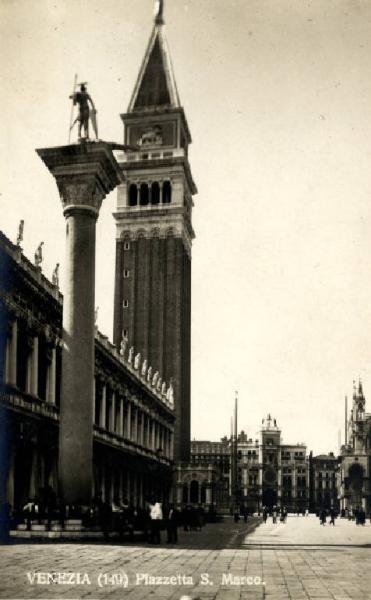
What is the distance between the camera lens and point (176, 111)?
303 ft

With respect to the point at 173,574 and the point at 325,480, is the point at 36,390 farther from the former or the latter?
the point at 325,480

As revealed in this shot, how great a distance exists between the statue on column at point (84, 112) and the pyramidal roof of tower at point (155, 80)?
67.8 meters

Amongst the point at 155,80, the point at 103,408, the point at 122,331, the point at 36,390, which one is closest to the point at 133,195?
the point at 155,80

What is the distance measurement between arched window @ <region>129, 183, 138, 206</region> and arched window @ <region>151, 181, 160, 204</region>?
5.42 ft

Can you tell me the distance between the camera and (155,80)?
9450 cm

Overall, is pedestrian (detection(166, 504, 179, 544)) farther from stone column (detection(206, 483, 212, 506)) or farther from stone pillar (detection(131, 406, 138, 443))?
stone column (detection(206, 483, 212, 506))

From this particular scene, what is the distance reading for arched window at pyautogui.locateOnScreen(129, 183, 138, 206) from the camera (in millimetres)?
89838

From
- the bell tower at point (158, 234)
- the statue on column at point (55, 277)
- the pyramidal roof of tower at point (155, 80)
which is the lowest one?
the statue on column at point (55, 277)

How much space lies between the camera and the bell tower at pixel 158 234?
85.1m

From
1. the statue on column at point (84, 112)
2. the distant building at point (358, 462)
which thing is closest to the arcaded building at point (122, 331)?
the statue on column at point (84, 112)

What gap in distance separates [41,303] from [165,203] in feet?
173

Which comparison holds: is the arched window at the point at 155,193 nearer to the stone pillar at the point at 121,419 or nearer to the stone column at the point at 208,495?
the stone column at the point at 208,495

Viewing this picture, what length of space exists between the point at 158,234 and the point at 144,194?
512 centimetres

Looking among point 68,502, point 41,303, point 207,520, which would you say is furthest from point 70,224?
point 207,520
